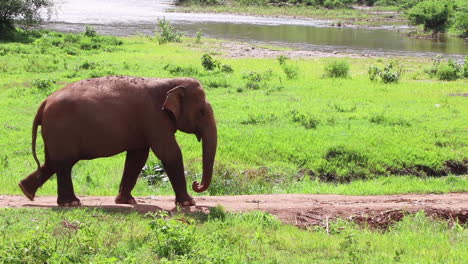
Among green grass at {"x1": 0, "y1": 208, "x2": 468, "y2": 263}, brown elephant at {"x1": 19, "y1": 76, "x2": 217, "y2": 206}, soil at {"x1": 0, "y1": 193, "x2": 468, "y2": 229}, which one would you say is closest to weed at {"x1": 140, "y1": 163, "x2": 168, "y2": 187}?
soil at {"x1": 0, "y1": 193, "x2": 468, "y2": 229}

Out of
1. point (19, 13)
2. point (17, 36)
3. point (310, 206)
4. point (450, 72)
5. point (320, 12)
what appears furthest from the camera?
point (320, 12)

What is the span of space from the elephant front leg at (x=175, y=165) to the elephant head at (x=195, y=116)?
0.27 meters

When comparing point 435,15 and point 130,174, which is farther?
point 435,15

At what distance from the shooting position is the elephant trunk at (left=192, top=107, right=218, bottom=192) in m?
8.85

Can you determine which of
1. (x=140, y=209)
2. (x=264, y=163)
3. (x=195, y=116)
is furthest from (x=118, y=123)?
(x=264, y=163)

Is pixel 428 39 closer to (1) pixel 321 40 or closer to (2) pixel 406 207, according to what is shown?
(1) pixel 321 40

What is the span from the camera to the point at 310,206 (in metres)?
9.64

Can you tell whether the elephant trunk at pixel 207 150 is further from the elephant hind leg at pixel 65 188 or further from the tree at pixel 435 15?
the tree at pixel 435 15

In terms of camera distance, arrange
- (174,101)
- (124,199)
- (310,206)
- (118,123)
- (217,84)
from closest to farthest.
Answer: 1. (118,123)
2. (174,101)
3. (124,199)
4. (310,206)
5. (217,84)

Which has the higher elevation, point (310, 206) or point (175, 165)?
point (175, 165)

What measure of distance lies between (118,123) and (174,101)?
33.4 inches

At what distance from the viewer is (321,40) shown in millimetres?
52875

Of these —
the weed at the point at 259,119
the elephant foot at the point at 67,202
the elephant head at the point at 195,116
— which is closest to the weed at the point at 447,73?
the weed at the point at 259,119

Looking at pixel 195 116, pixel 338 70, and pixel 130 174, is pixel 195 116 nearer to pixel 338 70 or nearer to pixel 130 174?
pixel 130 174
